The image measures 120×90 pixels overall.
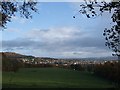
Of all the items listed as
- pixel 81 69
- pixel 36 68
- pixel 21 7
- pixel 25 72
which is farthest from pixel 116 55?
pixel 81 69

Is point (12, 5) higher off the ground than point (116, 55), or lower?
higher

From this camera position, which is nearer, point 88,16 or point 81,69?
point 88,16

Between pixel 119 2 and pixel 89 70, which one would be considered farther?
pixel 89 70

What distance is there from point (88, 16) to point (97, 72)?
82404 mm

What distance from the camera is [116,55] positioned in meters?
19.1

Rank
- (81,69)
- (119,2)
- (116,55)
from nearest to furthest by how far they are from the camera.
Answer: (119,2), (116,55), (81,69)

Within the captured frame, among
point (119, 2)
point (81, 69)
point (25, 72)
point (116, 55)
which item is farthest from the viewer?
point (81, 69)

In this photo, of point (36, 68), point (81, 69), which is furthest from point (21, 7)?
point (81, 69)

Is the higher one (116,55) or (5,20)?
(5,20)

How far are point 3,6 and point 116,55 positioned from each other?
24.2 ft

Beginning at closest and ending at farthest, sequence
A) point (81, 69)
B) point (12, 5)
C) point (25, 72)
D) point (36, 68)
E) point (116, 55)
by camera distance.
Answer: point (116, 55) < point (12, 5) < point (25, 72) < point (36, 68) < point (81, 69)

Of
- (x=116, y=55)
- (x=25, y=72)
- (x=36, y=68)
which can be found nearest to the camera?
(x=116, y=55)

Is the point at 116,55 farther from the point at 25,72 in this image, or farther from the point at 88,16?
the point at 25,72

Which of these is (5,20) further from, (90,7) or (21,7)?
(90,7)
